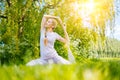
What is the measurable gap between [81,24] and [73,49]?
1575 mm

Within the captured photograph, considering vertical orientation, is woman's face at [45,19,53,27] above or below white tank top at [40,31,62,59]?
above

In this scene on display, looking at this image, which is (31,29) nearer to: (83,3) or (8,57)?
(8,57)

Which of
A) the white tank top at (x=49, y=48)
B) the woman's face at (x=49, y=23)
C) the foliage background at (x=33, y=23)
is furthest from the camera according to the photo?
the foliage background at (x=33, y=23)

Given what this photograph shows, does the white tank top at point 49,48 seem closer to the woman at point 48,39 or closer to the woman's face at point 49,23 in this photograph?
the woman at point 48,39

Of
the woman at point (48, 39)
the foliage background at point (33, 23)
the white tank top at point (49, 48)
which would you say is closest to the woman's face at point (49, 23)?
the woman at point (48, 39)

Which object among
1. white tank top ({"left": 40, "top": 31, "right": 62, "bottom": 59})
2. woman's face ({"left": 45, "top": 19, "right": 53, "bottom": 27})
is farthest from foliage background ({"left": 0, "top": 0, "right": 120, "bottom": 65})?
woman's face ({"left": 45, "top": 19, "right": 53, "bottom": 27})

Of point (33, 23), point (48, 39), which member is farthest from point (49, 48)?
point (33, 23)

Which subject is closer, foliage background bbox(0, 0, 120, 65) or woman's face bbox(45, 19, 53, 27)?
woman's face bbox(45, 19, 53, 27)

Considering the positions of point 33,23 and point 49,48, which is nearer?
point 49,48

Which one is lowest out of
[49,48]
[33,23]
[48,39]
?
[49,48]

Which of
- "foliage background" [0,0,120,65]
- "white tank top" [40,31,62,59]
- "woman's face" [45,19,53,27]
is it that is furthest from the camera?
"foliage background" [0,0,120,65]

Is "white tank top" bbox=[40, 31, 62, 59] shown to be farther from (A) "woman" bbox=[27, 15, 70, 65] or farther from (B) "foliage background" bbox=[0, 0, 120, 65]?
(B) "foliage background" bbox=[0, 0, 120, 65]

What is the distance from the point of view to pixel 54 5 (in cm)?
1633

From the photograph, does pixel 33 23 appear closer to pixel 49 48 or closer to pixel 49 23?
pixel 49 48
